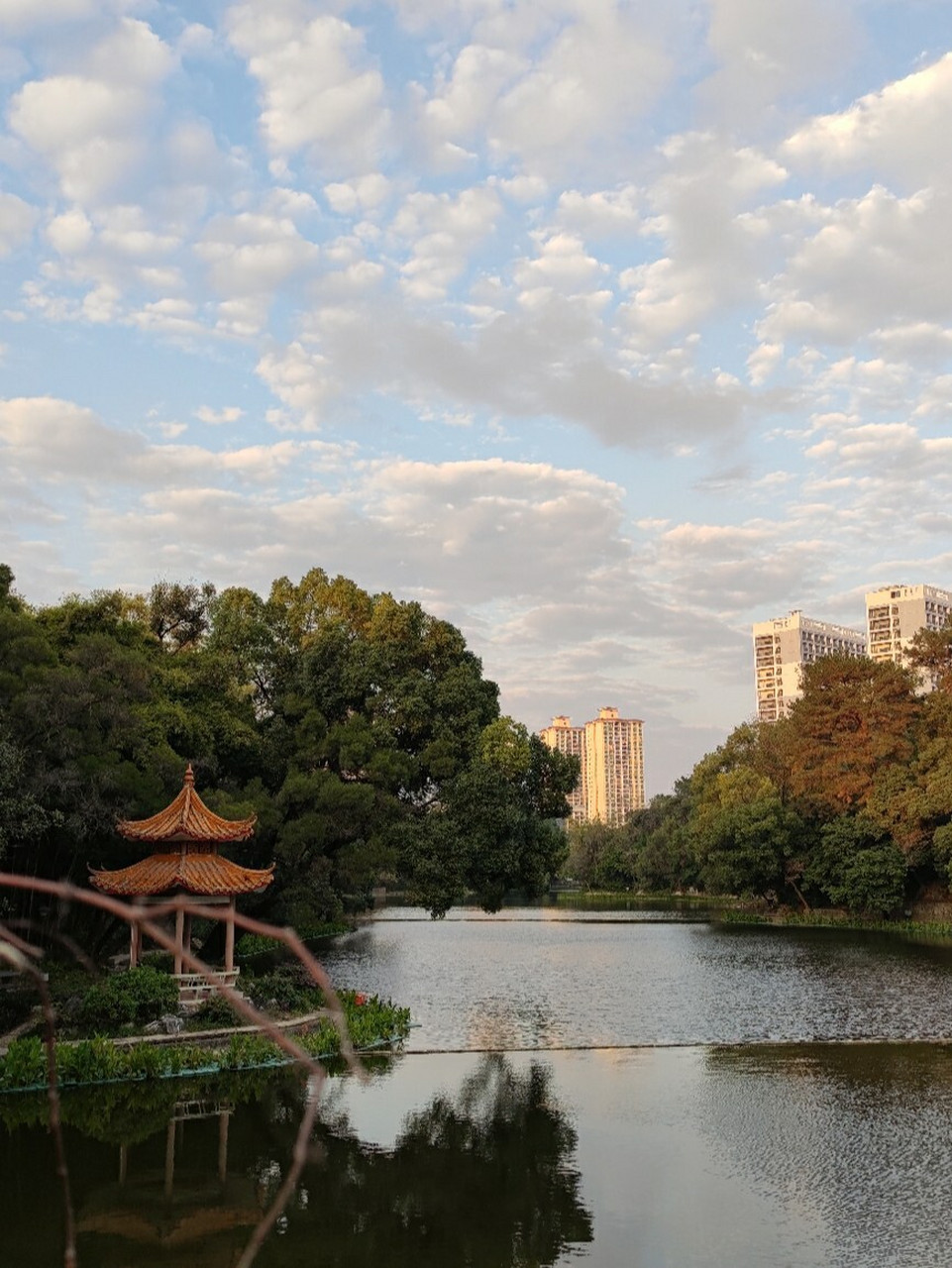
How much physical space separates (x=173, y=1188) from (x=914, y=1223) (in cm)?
728

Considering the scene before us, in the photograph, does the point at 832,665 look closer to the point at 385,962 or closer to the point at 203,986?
the point at 385,962

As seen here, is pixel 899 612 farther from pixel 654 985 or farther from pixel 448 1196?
pixel 448 1196

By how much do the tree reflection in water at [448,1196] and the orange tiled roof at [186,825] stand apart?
21.2 feet

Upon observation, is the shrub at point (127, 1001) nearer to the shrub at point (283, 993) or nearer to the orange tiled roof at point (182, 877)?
the orange tiled roof at point (182, 877)

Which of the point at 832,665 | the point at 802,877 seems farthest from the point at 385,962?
the point at 832,665

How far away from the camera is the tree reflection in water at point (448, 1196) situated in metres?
9.50

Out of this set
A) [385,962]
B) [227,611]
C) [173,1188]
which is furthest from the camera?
[385,962]

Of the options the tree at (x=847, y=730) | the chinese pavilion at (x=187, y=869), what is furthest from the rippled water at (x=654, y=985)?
the tree at (x=847, y=730)

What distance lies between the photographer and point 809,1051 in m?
18.5

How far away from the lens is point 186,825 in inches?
734

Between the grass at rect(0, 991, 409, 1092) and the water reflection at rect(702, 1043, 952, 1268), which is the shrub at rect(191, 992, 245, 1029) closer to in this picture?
the grass at rect(0, 991, 409, 1092)

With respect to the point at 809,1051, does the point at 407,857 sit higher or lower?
higher

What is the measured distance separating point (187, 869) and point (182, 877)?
334 millimetres

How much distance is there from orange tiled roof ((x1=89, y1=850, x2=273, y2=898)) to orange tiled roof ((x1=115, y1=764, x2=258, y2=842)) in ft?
1.50
